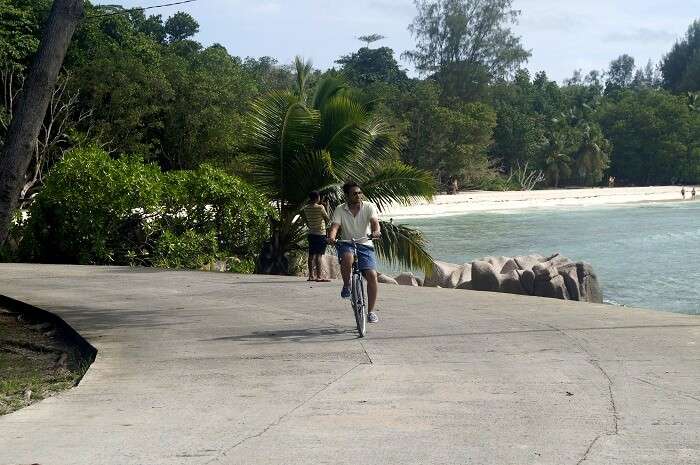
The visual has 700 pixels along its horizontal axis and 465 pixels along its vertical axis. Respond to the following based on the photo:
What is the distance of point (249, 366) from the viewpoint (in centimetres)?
904

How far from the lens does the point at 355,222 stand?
11141mm

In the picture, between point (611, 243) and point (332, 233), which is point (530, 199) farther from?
point (332, 233)

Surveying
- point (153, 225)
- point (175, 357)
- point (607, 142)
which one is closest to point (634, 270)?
point (153, 225)

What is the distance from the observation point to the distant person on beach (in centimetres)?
1669

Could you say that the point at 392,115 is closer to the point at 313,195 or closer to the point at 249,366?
the point at 313,195

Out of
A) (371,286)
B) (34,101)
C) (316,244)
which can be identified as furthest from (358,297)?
(316,244)

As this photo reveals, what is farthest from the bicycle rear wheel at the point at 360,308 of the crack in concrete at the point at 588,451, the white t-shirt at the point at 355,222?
the crack in concrete at the point at 588,451

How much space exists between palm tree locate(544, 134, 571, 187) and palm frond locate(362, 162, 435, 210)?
7584 cm

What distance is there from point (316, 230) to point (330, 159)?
2.41m

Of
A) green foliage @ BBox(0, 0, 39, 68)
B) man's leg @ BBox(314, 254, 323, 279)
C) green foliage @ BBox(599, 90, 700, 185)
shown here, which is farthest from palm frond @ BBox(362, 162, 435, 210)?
green foliage @ BBox(599, 90, 700, 185)

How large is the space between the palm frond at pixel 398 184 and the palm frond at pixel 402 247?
0.71 meters

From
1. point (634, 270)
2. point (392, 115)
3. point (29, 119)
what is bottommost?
point (634, 270)

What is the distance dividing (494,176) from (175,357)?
7620cm

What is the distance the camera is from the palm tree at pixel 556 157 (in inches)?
3679
